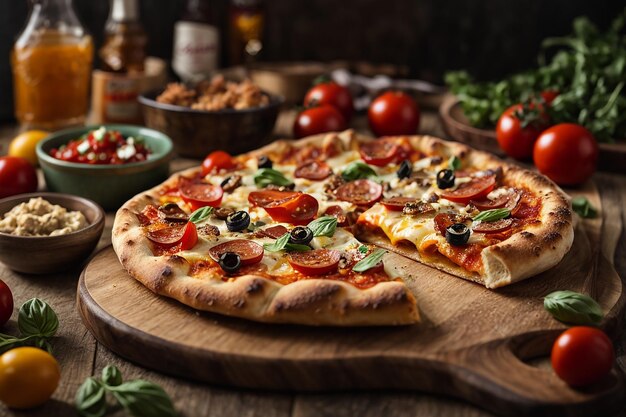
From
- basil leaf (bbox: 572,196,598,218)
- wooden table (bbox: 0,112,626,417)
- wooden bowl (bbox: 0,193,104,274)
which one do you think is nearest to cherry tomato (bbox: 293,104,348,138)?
basil leaf (bbox: 572,196,598,218)

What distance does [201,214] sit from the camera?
4.38 metres

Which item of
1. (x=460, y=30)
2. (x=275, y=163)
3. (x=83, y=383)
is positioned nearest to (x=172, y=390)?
(x=83, y=383)

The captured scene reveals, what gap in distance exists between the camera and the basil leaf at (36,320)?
3.61 meters

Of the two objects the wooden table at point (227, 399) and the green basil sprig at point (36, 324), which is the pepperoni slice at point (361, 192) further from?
the green basil sprig at point (36, 324)

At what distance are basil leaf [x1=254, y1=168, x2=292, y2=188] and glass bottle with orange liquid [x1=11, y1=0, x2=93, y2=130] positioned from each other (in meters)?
2.37

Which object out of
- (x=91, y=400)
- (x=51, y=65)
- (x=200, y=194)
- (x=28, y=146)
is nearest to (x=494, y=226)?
(x=200, y=194)

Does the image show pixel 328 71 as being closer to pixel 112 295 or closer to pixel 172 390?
pixel 112 295

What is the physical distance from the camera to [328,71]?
25.5 ft

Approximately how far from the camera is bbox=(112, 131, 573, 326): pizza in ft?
11.7

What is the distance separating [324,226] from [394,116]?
2.78 m

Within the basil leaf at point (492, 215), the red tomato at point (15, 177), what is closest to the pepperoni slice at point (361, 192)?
the basil leaf at point (492, 215)

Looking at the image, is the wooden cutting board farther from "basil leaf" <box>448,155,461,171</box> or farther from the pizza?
"basil leaf" <box>448,155,461,171</box>

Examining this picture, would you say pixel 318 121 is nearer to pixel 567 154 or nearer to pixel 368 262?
pixel 567 154

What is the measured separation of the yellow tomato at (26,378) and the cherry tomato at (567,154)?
3868 mm
